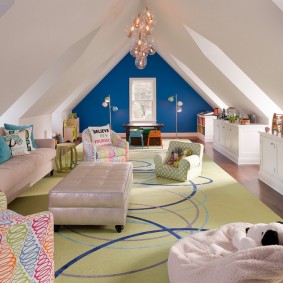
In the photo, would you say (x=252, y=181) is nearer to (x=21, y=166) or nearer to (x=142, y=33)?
(x=142, y=33)

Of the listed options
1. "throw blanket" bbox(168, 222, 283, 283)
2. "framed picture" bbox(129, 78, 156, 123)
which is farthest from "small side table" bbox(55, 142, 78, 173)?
"framed picture" bbox(129, 78, 156, 123)

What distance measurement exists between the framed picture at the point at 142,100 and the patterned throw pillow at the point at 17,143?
7.21m

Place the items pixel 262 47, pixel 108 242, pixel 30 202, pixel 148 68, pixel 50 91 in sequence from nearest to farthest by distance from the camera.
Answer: pixel 108 242, pixel 262 47, pixel 30 202, pixel 50 91, pixel 148 68

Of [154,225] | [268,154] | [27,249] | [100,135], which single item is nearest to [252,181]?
[268,154]

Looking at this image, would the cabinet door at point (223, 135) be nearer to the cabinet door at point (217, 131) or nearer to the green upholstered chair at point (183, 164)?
the cabinet door at point (217, 131)

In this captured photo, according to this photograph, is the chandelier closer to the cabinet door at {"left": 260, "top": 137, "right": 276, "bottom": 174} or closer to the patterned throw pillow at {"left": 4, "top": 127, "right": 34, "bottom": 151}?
the patterned throw pillow at {"left": 4, "top": 127, "right": 34, "bottom": 151}

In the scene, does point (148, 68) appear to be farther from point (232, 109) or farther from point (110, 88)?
point (232, 109)

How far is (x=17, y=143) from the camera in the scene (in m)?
5.29

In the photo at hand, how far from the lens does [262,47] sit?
3.97m

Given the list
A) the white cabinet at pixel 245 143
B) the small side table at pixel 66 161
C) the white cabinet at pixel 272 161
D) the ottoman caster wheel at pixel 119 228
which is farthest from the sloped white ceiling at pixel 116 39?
the ottoman caster wheel at pixel 119 228

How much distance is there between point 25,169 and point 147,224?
189 centimetres

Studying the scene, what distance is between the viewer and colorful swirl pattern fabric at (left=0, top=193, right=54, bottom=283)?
1.55 m

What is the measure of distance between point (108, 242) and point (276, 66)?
276 centimetres

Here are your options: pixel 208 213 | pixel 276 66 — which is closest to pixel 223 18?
pixel 276 66
